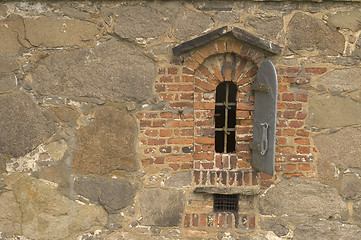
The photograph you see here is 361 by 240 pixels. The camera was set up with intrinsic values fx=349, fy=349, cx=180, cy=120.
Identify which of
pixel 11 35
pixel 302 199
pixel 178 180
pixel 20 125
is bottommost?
pixel 302 199

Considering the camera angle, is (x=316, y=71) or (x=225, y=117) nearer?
(x=316, y=71)

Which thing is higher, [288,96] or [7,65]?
[7,65]

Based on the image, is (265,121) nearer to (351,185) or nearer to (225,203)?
(225,203)

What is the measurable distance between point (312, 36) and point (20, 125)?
2.78 m

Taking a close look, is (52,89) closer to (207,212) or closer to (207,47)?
(207,47)

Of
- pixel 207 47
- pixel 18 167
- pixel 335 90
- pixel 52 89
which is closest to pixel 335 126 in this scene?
pixel 335 90

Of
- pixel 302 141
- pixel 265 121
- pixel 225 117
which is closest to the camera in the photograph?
pixel 265 121

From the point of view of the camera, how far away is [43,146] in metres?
3.23

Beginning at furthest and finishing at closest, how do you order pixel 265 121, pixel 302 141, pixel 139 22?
1. pixel 302 141
2. pixel 139 22
3. pixel 265 121

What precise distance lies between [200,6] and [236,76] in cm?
71

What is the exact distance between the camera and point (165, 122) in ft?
10.6

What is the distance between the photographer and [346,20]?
10.3ft

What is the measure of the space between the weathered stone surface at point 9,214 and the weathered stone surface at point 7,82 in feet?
3.22

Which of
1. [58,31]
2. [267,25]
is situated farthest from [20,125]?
[267,25]
